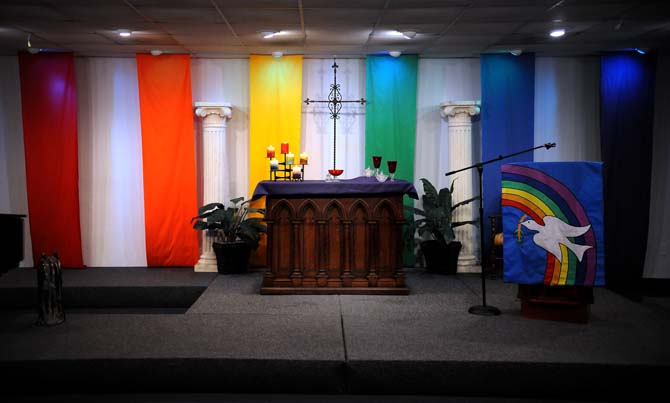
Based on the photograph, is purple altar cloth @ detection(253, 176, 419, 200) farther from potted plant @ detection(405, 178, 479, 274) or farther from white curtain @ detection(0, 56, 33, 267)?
white curtain @ detection(0, 56, 33, 267)

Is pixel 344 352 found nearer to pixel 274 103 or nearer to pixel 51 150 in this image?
pixel 274 103

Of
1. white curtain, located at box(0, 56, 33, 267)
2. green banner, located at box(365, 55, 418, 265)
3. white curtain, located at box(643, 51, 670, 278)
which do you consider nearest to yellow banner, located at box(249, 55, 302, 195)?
green banner, located at box(365, 55, 418, 265)

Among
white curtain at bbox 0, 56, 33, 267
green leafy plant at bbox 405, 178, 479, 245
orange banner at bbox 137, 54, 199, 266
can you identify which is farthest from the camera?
white curtain at bbox 0, 56, 33, 267

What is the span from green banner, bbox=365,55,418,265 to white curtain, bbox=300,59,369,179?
262 mm

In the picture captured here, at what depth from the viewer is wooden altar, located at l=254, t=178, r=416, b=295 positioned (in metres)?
5.64

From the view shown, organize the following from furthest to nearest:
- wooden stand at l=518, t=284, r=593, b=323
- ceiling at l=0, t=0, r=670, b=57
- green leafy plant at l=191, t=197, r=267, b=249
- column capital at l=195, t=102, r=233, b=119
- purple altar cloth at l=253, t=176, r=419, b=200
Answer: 1. column capital at l=195, t=102, r=233, b=119
2. green leafy plant at l=191, t=197, r=267, b=249
3. purple altar cloth at l=253, t=176, r=419, b=200
4. ceiling at l=0, t=0, r=670, b=57
5. wooden stand at l=518, t=284, r=593, b=323

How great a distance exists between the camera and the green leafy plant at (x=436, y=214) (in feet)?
22.4

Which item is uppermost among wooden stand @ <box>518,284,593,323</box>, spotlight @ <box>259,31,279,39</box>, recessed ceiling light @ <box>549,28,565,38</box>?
spotlight @ <box>259,31,279,39</box>

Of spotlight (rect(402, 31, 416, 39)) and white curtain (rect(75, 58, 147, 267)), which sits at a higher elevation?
spotlight (rect(402, 31, 416, 39))

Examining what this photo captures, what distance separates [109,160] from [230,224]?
6.62 ft

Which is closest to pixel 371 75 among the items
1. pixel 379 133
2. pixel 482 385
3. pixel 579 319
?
pixel 379 133

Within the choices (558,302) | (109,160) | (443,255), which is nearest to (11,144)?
(109,160)

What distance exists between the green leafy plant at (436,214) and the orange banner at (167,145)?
2.78 meters

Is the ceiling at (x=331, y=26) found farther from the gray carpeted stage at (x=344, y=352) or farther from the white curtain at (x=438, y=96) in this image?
the gray carpeted stage at (x=344, y=352)
